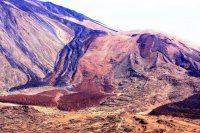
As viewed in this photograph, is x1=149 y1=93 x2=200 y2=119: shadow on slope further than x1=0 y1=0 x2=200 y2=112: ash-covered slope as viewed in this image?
No

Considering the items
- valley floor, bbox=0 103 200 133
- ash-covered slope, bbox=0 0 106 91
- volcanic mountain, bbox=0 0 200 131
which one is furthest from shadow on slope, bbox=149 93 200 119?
ash-covered slope, bbox=0 0 106 91

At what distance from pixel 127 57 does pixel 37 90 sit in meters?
16.3

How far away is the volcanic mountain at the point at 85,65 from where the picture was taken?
43688mm

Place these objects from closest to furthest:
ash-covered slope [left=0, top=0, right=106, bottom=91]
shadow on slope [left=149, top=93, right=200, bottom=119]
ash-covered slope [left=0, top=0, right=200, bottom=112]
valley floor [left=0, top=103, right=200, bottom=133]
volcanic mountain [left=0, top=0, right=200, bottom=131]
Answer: valley floor [left=0, top=103, right=200, bottom=133]
shadow on slope [left=149, top=93, right=200, bottom=119]
volcanic mountain [left=0, top=0, right=200, bottom=131]
ash-covered slope [left=0, top=0, right=200, bottom=112]
ash-covered slope [left=0, top=0, right=106, bottom=91]

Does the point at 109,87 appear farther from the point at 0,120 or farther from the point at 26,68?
the point at 0,120

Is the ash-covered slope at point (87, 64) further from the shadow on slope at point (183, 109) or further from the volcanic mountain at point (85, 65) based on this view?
the shadow on slope at point (183, 109)

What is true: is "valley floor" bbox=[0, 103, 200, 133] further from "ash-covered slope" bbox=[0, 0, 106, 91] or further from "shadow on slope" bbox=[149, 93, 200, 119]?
"ash-covered slope" bbox=[0, 0, 106, 91]

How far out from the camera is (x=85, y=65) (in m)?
56.1

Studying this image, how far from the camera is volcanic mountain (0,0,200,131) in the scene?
4369cm

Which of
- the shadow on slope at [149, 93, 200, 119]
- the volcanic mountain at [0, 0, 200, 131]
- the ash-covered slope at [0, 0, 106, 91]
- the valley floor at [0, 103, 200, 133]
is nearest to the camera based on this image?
the valley floor at [0, 103, 200, 133]

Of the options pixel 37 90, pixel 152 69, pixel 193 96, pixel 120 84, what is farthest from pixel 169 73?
pixel 37 90

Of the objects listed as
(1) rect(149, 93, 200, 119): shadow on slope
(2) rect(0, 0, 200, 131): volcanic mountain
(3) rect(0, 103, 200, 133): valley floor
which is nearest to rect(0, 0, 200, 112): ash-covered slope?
(2) rect(0, 0, 200, 131): volcanic mountain

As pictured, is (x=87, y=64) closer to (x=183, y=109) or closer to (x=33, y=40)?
(x=33, y=40)

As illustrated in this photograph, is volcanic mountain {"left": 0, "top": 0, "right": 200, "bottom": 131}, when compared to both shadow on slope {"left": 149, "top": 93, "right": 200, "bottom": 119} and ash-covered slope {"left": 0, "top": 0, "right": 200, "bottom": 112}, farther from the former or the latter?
shadow on slope {"left": 149, "top": 93, "right": 200, "bottom": 119}
